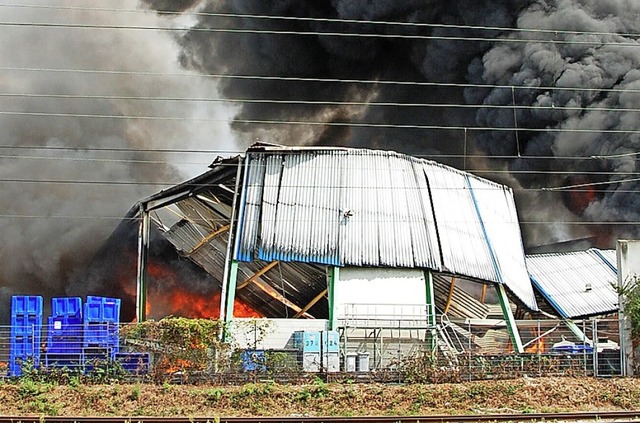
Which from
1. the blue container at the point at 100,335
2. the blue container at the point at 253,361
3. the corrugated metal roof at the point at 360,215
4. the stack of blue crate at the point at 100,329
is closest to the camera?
the blue container at the point at 253,361

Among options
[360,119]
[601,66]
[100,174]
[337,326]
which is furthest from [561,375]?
[360,119]

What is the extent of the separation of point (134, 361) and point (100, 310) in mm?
2437

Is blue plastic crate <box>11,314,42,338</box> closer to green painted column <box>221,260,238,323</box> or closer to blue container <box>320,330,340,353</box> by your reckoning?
green painted column <box>221,260,238,323</box>

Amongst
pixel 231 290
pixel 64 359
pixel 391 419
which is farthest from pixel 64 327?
pixel 391 419

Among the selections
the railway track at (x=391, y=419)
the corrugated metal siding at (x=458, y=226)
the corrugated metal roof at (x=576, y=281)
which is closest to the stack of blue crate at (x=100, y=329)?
the railway track at (x=391, y=419)

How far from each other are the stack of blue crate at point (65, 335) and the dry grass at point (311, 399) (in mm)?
4637

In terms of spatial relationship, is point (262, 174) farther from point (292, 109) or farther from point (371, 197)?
point (292, 109)

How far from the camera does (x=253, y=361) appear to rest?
77.3ft

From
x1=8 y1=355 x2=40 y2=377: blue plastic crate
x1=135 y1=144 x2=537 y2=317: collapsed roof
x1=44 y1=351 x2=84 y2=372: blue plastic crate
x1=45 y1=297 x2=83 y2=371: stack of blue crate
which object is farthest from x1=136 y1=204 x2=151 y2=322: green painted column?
x1=8 y1=355 x2=40 y2=377: blue plastic crate

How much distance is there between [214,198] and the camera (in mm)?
33438

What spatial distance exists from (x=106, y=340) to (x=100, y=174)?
18.5 meters

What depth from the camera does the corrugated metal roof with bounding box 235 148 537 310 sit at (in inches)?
1156

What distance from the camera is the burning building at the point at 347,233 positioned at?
95.8 ft

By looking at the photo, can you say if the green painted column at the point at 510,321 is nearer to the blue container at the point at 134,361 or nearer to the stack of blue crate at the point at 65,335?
the blue container at the point at 134,361
